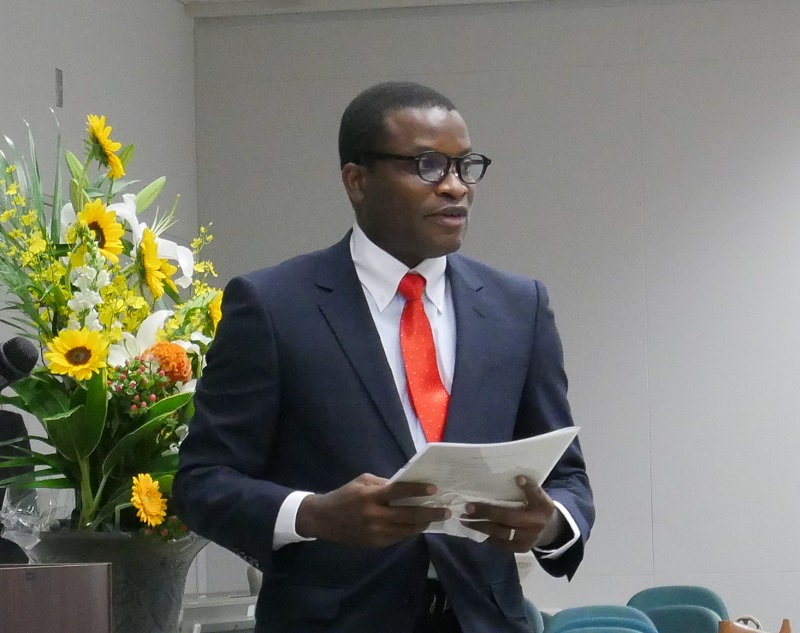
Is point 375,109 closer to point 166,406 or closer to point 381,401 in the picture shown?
point 381,401

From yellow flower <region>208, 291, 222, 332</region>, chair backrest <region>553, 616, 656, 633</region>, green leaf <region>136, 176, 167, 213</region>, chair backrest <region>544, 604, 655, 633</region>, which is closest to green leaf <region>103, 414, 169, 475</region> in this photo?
yellow flower <region>208, 291, 222, 332</region>

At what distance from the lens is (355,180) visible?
5.92 feet

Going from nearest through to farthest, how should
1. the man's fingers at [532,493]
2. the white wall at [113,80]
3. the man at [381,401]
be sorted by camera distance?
the man's fingers at [532,493]
the man at [381,401]
the white wall at [113,80]

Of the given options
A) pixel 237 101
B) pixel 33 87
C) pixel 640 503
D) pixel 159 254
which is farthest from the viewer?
pixel 237 101

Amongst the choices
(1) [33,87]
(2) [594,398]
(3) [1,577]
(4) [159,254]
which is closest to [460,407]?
(3) [1,577]

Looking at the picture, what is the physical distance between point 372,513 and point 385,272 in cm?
44

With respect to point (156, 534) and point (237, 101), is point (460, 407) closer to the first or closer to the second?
point (156, 534)

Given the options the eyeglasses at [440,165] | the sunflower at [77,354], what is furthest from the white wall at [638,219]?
the eyeglasses at [440,165]

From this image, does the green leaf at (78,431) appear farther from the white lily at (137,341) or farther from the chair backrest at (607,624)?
the chair backrest at (607,624)

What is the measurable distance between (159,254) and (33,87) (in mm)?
2897

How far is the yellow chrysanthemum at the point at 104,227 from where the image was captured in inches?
84.0

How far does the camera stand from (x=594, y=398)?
6609 mm

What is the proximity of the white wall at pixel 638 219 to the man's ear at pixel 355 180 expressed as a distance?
16.1ft

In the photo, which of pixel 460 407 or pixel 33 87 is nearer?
pixel 460 407
